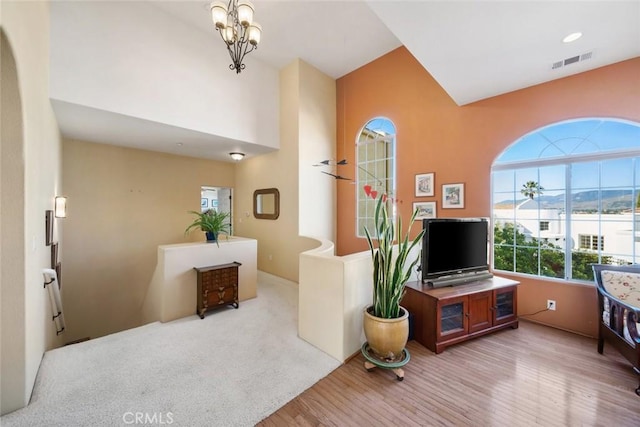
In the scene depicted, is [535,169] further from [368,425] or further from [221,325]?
[221,325]

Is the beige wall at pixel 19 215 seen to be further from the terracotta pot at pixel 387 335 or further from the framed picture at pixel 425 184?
the framed picture at pixel 425 184

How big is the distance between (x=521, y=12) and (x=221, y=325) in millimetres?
4388

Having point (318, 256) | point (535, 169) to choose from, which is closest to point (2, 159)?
point (318, 256)

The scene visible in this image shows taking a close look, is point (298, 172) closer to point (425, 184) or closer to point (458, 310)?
point (425, 184)

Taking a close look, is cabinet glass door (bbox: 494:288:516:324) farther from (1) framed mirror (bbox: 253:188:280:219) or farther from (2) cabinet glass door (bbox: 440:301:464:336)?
(1) framed mirror (bbox: 253:188:280:219)

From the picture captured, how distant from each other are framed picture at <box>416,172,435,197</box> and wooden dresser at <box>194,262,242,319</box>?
10.6 feet

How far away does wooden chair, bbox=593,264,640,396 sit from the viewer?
208cm

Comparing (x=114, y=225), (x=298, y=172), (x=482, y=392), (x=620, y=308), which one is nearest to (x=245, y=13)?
(x=298, y=172)

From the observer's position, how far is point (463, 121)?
12.3ft

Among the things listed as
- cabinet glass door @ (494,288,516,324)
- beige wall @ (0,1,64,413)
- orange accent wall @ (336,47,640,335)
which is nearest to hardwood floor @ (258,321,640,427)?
cabinet glass door @ (494,288,516,324)

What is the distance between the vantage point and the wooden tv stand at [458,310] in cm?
253

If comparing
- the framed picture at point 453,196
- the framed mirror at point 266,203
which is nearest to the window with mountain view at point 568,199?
the framed picture at point 453,196

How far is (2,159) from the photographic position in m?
1.67

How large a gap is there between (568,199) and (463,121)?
169cm
